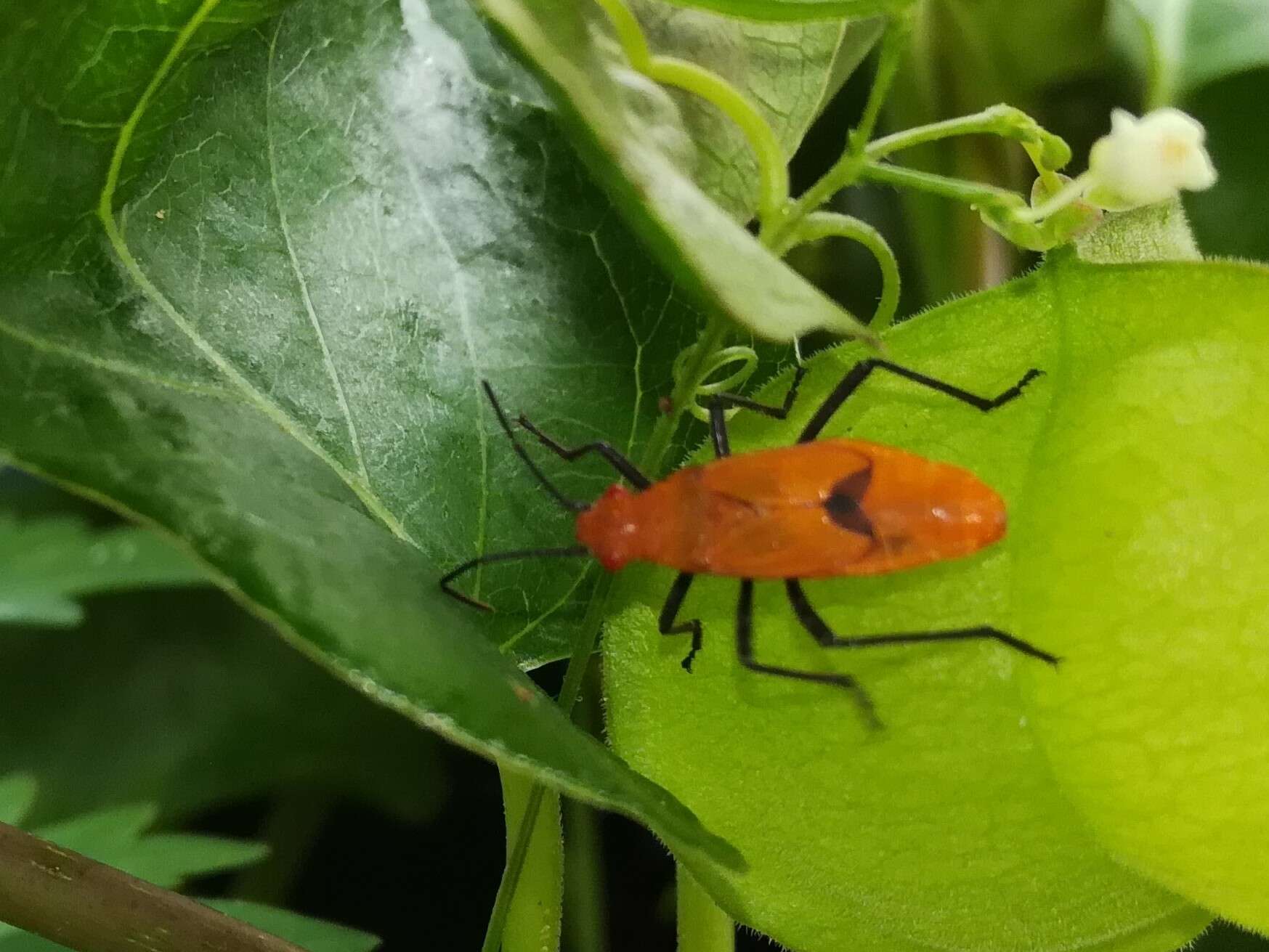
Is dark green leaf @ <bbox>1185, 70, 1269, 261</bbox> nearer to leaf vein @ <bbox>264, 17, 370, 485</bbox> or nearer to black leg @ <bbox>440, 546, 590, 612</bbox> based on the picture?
black leg @ <bbox>440, 546, 590, 612</bbox>

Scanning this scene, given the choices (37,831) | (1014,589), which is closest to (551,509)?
(1014,589)

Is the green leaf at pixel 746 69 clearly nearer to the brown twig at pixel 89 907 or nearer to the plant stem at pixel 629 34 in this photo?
the plant stem at pixel 629 34

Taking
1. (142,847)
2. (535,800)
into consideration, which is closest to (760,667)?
(535,800)

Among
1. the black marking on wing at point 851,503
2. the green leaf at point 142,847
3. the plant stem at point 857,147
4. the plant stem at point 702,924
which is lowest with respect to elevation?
the plant stem at point 702,924

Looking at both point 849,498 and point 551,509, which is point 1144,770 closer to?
point 849,498

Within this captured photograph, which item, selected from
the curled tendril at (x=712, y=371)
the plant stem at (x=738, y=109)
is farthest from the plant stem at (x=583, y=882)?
the plant stem at (x=738, y=109)

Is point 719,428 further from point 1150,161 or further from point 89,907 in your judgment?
point 89,907
